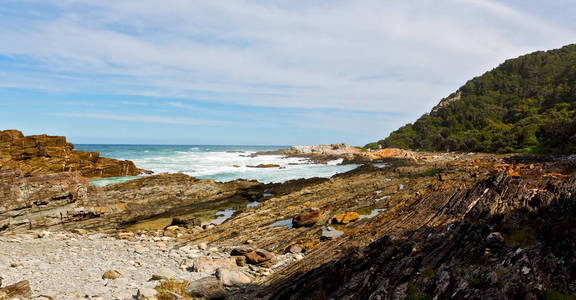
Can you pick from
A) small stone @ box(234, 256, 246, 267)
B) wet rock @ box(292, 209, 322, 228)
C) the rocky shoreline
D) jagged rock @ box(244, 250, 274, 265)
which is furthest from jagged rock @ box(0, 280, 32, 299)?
wet rock @ box(292, 209, 322, 228)

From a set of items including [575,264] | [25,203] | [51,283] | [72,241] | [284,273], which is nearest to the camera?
[575,264]

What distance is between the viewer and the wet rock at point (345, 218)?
18781 millimetres

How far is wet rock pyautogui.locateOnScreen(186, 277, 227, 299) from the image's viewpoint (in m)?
9.88

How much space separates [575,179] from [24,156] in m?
52.6

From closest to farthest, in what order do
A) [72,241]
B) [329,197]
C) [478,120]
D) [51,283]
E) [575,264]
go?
[575,264] → [51,283] → [72,241] → [329,197] → [478,120]

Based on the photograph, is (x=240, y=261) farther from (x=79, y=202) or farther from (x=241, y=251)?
(x=79, y=202)

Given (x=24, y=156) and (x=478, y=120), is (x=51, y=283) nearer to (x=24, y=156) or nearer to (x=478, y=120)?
(x=24, y=156)

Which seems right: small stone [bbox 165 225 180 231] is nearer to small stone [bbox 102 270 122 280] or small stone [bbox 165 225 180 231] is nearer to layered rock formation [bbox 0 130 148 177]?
small stone [bbox 102 270 122 280]

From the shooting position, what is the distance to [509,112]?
A: 103625 millimetres

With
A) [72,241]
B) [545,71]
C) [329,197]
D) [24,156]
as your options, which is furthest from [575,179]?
[545,71]

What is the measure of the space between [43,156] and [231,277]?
4194cm

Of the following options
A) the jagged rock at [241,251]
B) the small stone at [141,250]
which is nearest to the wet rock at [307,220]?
the jagged rock at [241,251]

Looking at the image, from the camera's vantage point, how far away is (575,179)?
32.0 feet

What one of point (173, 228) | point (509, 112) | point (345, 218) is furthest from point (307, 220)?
point (509, 112)
